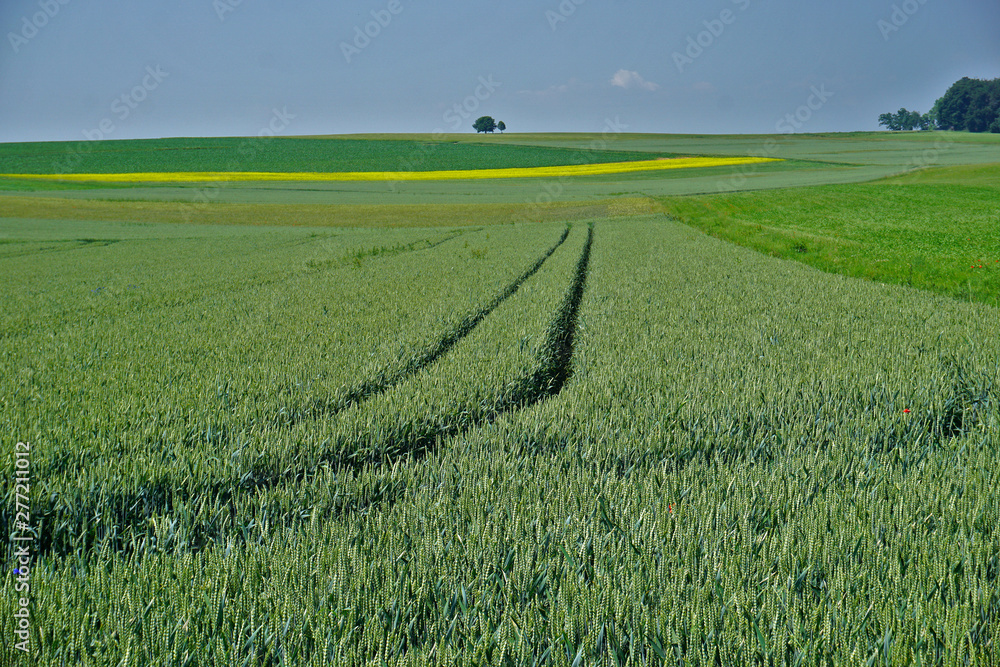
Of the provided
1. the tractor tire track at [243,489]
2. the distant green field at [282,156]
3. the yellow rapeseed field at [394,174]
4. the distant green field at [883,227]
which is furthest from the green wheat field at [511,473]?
the distant green field at [282,156]

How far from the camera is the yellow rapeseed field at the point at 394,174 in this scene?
73.8 m

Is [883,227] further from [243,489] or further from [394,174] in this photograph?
[394,174]

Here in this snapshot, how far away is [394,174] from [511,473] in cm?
7962

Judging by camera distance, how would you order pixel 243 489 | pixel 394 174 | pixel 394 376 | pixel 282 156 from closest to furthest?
pixel 243 489
pixel 394 376
pixel 394 174
pixel 282 156

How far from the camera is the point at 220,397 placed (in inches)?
234

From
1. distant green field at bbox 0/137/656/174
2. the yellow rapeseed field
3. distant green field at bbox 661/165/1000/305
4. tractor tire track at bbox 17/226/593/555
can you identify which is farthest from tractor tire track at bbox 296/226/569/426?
distant green field at bbox 0/137/656/174

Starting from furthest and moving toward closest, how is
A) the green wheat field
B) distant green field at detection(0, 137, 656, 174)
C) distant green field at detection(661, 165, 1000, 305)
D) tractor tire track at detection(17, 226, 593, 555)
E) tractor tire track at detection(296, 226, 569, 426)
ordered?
1. distant green field at detection(0, 137, 656, 174)
2. distant green field at detection(661, 165, 1000, 305)
3. tractor tire track at detection(296, 226, 569, 426)
4. tractor tire track at detection(17, 226, 593, 555)
5. the green wheat field

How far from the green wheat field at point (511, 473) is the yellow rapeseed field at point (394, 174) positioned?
216ft

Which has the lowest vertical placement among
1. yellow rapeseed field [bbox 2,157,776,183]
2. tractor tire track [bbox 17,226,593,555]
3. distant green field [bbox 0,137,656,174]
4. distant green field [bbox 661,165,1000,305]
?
tractor tire track [bbox 17,226,593,555]

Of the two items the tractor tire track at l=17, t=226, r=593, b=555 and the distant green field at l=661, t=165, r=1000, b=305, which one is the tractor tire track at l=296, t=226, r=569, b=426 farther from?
the distant green field at l=661, t=165, r=1000, b=305

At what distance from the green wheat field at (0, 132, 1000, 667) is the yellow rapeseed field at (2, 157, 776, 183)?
2587 inches

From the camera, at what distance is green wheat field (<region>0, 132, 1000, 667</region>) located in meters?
2.43

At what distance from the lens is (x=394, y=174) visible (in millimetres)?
79688

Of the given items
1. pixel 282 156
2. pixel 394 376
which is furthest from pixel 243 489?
pixel 282 156
